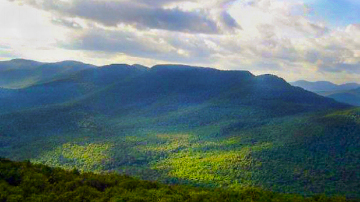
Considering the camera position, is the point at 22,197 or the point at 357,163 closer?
the point at 22,197

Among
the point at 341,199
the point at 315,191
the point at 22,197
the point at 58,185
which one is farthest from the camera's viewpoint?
the point at 315,191

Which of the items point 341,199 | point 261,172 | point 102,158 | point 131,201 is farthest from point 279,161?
point 131,201

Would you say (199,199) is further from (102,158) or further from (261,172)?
(102,158)

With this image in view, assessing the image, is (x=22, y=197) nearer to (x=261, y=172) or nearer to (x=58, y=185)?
(x=58, y=185)

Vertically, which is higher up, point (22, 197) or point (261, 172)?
point (22, 197)

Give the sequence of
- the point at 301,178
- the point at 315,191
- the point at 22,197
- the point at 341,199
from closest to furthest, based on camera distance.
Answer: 1. the point at 22,197
2. the point at 341,199
3. the point at 315,191
4. the point at 301,178

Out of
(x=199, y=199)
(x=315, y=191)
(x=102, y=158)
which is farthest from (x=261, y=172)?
(x=199, y=199)
